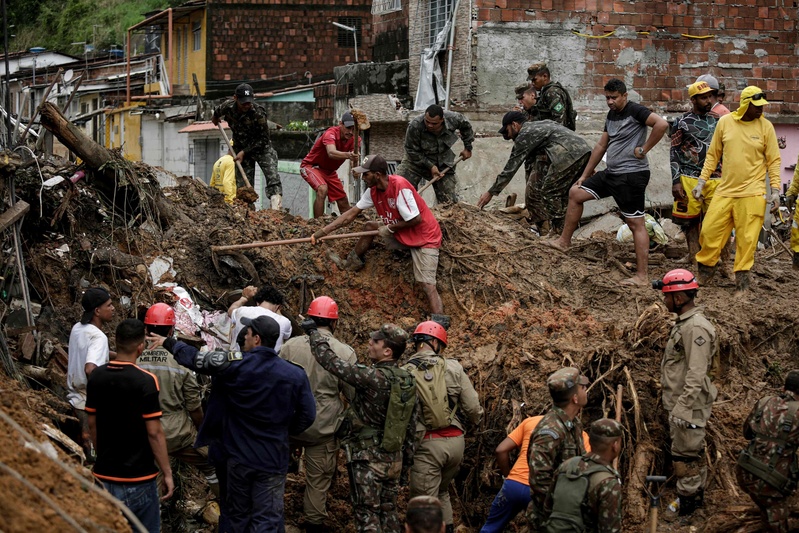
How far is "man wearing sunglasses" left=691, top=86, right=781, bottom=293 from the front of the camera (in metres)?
9.46

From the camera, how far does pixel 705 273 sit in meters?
10.1

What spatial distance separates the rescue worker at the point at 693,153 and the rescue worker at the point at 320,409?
469 cm

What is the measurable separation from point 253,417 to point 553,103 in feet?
22.0

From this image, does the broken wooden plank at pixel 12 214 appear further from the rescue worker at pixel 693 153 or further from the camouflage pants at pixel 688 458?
the rescue worker at pixel 693 153

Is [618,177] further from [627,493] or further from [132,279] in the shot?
[132,279]

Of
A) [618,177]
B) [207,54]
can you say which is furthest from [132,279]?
[207,54]

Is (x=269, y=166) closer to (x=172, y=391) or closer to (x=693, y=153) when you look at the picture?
(x=693, y=153)

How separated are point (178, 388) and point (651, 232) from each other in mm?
6515

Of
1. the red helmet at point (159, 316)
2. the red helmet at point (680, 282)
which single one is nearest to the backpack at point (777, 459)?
the red helmet at point (680, 282)

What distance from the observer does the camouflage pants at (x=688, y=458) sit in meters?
7.54

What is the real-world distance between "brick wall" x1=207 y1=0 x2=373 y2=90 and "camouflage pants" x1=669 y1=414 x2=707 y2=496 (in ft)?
85.2

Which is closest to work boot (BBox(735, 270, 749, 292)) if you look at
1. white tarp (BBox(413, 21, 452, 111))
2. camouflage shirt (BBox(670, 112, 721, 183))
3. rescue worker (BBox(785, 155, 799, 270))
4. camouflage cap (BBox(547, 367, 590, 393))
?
rescue worker (BBox(785, 155, 799, 270))

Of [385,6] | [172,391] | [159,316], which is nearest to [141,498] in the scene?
[172,391]

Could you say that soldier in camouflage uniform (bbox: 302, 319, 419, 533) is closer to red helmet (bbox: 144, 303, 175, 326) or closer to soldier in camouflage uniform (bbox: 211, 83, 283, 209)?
red helmet (bbox: 144, 303, 175, 326)
